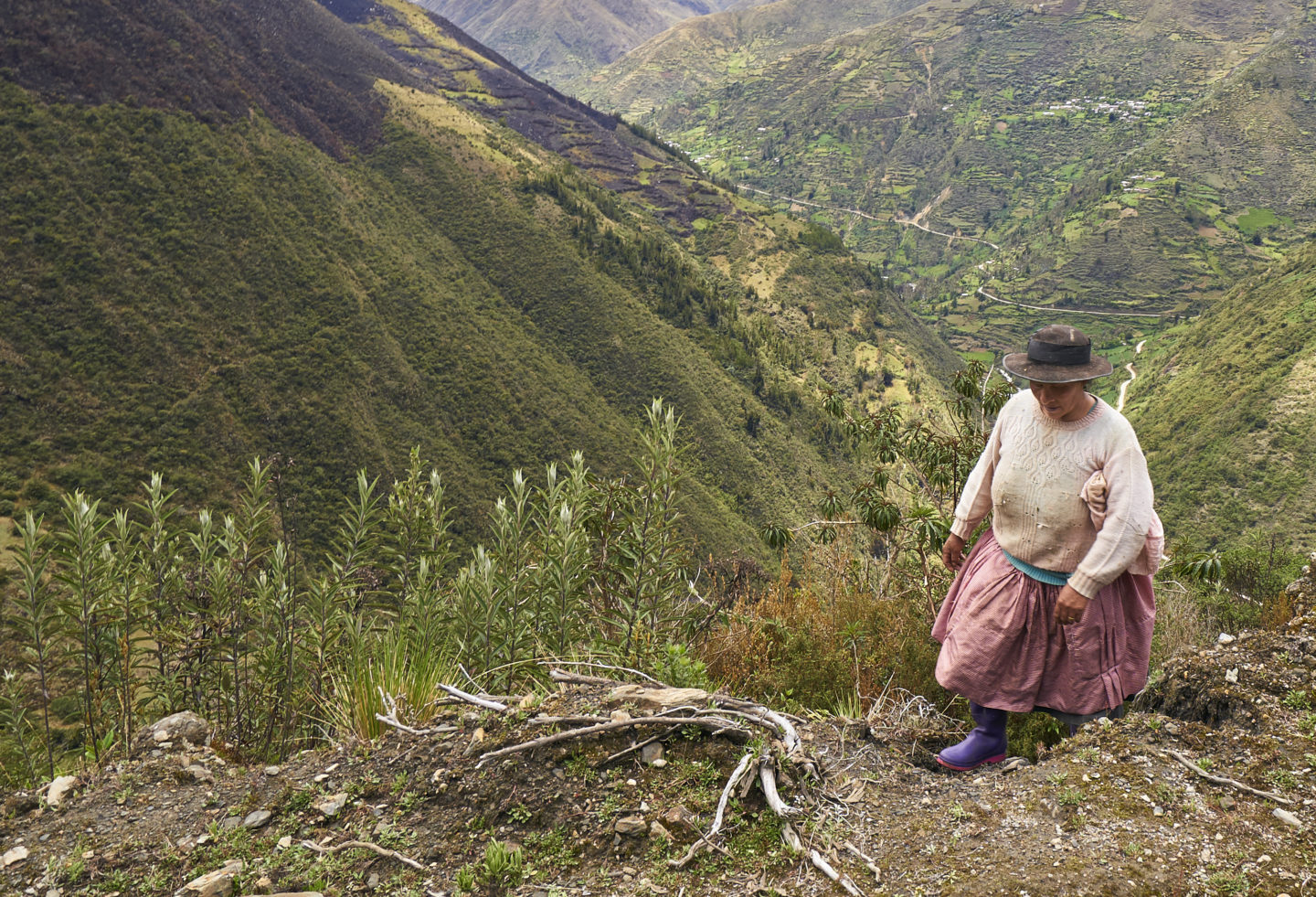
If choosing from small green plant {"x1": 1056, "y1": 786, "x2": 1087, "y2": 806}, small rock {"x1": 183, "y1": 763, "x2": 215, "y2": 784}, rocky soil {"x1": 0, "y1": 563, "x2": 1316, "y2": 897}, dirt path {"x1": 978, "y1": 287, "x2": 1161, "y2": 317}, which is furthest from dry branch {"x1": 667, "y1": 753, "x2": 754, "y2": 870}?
dirt path {"x1": 978, "y1": 287, "x2": 1161, "y2": 317}

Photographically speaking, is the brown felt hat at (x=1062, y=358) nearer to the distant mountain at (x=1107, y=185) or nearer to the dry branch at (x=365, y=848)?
the dry branch at (x=365, y=848)

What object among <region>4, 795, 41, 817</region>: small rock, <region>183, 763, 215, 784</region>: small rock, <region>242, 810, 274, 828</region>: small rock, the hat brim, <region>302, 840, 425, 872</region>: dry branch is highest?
the hat brim

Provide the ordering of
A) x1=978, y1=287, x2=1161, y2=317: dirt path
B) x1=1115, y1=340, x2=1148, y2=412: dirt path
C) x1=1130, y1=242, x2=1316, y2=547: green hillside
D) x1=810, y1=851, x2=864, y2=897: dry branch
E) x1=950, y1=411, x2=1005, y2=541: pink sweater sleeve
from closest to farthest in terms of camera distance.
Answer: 1. x1=810, y1=851, x2=864, y2=897: dry branch
2. x1=950, y1=411, x2=1005, y2=541: pink sweater sleeve
3. x1=1130, y1=242, x2=1316, y2=547: green hillside
4. x1=1115, y1=340, x2=1148, y2=412: dirt path
5. x1=978, y1=287, x2=1161, y2=317: dirt path

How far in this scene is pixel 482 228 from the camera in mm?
60031

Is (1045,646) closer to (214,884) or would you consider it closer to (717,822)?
(717,822)

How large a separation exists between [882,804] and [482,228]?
62629 mm

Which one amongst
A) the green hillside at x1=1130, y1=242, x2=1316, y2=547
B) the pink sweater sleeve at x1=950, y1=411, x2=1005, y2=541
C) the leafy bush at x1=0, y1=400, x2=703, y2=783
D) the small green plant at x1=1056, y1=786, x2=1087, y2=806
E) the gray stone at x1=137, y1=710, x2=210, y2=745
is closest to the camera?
the small green plant at x1=1056, y1=786, x2=1087, y2=806

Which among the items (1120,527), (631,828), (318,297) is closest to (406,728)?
(631,828)

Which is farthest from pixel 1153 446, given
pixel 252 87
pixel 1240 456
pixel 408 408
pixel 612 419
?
pixel 252 87

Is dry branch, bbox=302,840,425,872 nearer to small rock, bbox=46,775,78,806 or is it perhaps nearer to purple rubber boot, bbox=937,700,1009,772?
small rock, bbox=46,775,78,806

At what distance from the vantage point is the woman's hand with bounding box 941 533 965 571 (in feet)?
11.1

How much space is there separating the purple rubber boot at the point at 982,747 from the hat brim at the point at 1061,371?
56.0 inches

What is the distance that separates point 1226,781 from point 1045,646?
2.29ft

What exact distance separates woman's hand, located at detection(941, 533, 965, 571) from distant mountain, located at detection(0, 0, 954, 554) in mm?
16624
